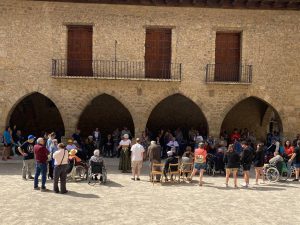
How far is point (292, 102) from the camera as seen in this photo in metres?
16.8

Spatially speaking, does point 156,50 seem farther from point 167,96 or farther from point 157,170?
point 157,170

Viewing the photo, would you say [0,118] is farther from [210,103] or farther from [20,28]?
[210,103]

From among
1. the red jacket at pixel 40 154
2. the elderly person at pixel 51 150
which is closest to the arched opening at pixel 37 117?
the elderly person at pixel 51 150

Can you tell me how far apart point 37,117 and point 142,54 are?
8063 mm

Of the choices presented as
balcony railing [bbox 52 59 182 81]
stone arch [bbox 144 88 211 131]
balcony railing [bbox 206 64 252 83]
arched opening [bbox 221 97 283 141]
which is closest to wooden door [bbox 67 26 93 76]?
balcony railing [bbox 52 59 182 81]

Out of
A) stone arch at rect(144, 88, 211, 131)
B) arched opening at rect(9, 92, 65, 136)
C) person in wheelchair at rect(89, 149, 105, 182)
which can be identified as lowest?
person in wheelchair at rect(89, 149, 105, 182)

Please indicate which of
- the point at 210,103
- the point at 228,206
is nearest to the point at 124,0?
the point at 210,103

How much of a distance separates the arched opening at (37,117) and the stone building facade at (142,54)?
4.20 m

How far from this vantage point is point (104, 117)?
21.0 metres

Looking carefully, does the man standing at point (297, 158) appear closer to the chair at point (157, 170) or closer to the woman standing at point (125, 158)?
the chair at point (157, 170)

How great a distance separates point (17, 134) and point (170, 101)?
8.48m

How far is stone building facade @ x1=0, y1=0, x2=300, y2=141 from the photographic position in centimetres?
1625

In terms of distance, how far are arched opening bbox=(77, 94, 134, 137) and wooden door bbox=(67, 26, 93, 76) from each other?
4269mm

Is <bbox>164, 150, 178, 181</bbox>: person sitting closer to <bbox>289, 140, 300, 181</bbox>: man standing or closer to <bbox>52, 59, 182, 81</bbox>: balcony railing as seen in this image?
<bbox>289, 140, 300, 181</bbox>: man standing
